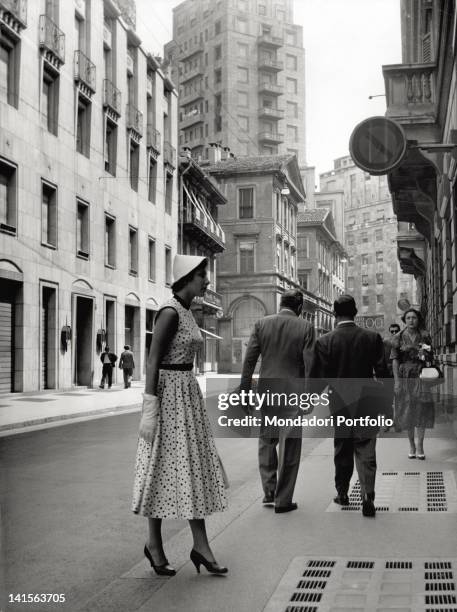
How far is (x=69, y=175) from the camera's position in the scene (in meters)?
23.4

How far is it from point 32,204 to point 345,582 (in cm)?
1913

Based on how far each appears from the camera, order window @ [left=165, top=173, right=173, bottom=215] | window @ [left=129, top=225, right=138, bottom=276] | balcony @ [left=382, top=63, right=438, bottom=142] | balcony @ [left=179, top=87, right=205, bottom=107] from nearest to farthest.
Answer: balcony @ [left=179, top=87, right=205, bottom=107] → balcony @ [left=382, top=63, right=438, bottom=142] → window @ [left=129, top=225, right=138, bottom=276] → window @ [left=165, top=173, right=173, bottom=215]

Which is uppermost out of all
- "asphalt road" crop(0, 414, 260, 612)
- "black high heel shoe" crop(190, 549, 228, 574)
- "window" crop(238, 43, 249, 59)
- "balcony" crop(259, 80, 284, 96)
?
"window" crop(238, 43, 249, 59)

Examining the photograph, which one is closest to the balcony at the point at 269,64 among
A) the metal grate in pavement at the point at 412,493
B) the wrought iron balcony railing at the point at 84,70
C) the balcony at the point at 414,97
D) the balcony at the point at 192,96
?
the balcony at the point at 192,96

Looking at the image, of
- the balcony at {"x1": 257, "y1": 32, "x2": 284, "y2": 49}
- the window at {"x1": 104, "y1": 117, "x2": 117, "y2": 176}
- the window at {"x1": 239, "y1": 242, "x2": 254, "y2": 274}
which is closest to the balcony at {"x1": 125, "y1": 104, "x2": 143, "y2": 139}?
the window at {"x1": 104, "y1": 117, "x2": 117, "y2": 176}

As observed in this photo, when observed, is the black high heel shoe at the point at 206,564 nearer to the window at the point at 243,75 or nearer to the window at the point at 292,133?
the window at the point at 292,133

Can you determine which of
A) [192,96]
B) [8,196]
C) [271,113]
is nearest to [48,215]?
[8,196]

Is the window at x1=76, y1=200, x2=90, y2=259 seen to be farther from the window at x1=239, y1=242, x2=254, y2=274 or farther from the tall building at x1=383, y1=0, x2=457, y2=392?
the window at x1=239, y1=242, x2=254, y2=274

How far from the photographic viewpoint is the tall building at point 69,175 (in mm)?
20891

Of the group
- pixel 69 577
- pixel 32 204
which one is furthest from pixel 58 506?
pixel 32 204

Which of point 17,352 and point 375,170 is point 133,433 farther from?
point 17,352

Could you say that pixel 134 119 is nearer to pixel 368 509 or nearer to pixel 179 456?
pixel 368 509

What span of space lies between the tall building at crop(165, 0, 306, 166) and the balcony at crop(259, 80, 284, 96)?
0.04ft

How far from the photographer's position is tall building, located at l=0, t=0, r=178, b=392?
20.9 metres
